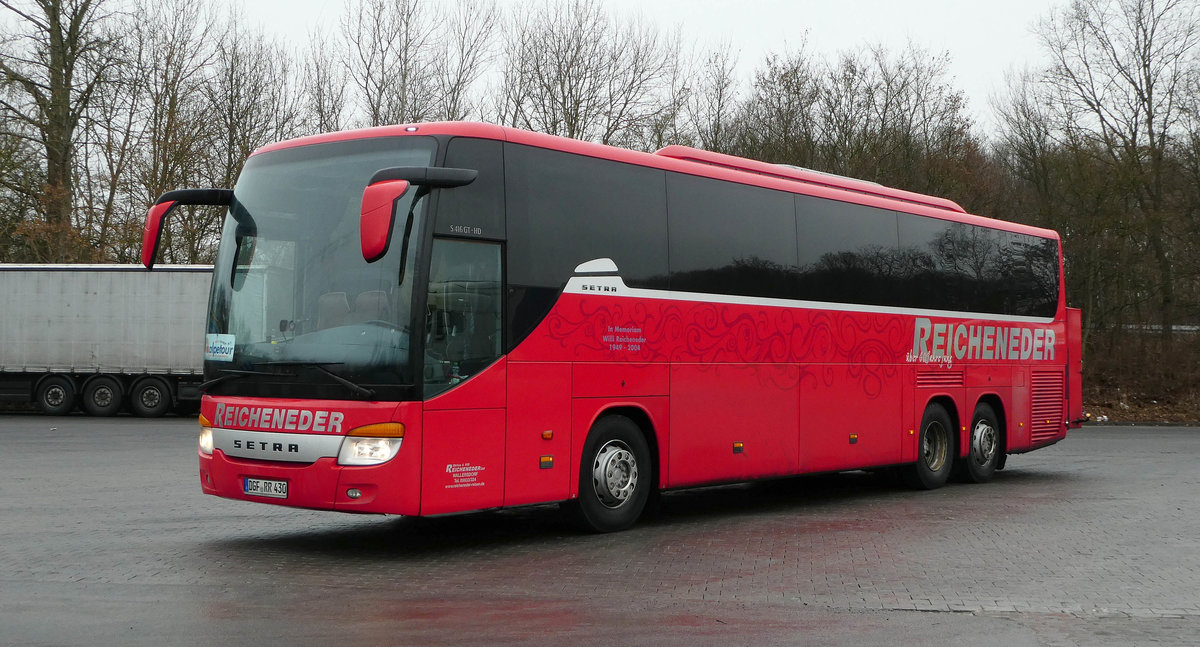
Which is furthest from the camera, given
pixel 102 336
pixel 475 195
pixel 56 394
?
pixel 56 394

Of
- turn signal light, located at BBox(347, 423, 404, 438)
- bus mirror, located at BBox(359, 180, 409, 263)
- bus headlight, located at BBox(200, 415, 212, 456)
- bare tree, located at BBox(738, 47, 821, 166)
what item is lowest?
bus headlight, located at BBox(200, 415, 212, 456)

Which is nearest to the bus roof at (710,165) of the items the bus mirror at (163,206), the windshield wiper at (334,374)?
the bus mirror at (163,206)

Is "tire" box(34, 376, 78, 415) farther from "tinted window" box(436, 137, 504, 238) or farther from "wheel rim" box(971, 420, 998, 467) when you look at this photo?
"tinted window" box(436, 137, 504, 238)

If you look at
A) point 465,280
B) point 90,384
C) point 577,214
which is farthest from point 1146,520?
point 90,384

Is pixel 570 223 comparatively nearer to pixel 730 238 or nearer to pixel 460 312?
pixel 460 312

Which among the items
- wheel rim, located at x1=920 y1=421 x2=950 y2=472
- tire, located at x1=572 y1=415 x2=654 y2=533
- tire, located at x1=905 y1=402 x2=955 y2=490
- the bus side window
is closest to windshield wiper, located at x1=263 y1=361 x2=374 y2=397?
the bus side window

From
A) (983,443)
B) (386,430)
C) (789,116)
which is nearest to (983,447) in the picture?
(983,443)

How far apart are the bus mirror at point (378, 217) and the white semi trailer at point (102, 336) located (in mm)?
22629

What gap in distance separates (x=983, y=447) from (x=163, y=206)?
11.2 meters

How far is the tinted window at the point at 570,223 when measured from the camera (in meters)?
9.64

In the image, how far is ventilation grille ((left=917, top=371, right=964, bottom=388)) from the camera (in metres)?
14.6

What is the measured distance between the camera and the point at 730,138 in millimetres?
38156

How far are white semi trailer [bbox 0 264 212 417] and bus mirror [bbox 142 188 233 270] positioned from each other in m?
20.2

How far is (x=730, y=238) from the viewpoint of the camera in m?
11.8
